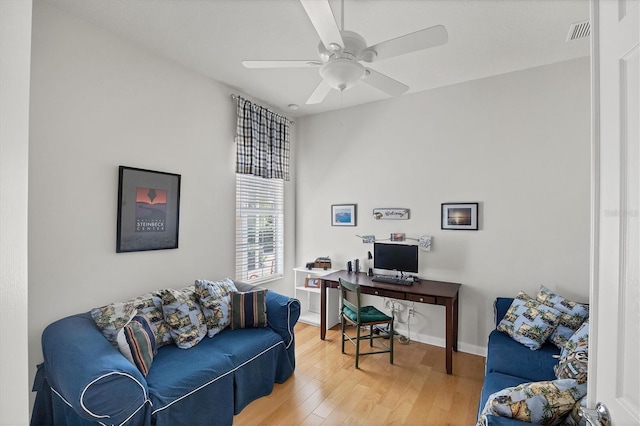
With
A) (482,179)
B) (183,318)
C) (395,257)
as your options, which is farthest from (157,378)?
(482,179)

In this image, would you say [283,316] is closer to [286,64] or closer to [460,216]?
[286,64]

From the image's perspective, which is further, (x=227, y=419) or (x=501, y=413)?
(x=227, y=419)

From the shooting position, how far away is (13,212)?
487mm

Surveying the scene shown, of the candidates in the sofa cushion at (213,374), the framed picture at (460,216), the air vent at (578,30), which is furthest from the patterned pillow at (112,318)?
the air vent at (578,30)

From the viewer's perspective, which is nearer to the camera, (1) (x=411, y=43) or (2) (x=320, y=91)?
(1) (x=411, y=43)

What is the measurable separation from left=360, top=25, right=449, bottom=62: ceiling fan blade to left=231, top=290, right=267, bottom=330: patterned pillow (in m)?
2.16

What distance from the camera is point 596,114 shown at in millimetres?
890

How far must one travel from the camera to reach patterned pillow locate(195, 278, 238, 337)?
2520mm

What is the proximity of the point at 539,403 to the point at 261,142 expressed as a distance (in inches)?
136

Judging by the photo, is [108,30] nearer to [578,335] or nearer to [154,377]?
[154,377]

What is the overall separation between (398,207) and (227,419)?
2727mm

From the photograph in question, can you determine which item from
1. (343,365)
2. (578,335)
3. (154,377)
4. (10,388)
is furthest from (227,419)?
(578,335)

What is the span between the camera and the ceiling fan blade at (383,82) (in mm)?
1955

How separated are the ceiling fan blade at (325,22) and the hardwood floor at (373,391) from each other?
2.50 m
